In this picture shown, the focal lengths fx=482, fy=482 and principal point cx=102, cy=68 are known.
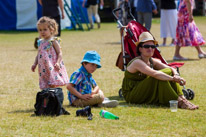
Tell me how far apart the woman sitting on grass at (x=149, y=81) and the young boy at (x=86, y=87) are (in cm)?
42

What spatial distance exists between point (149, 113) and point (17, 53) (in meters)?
8.17

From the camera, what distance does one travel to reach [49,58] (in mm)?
6754

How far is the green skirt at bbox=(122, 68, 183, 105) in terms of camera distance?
5.87 m

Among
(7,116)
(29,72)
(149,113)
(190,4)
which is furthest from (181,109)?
(190,4)

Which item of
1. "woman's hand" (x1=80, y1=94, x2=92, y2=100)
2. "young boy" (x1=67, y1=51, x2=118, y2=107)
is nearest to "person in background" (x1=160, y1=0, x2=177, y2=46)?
"young boy" (x1=67, y1=51, x2=118, y2=107)

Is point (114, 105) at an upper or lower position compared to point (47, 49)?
lower

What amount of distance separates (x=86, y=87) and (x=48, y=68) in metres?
0.92

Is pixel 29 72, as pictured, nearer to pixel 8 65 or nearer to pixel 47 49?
pixel 8 65

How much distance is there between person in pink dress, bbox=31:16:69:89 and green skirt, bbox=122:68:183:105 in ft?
3.25

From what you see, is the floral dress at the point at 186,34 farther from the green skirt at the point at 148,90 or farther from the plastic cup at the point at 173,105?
the plastic cup at the point at 173,105

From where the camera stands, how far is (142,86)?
6.07m

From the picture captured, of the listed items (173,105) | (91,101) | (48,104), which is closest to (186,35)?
(91,101)

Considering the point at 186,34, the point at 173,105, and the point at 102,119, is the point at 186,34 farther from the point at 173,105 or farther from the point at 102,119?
the point at 102,119

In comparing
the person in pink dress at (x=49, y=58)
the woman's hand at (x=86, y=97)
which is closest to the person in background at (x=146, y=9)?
the person in pink dress at (x=49, y=58)
